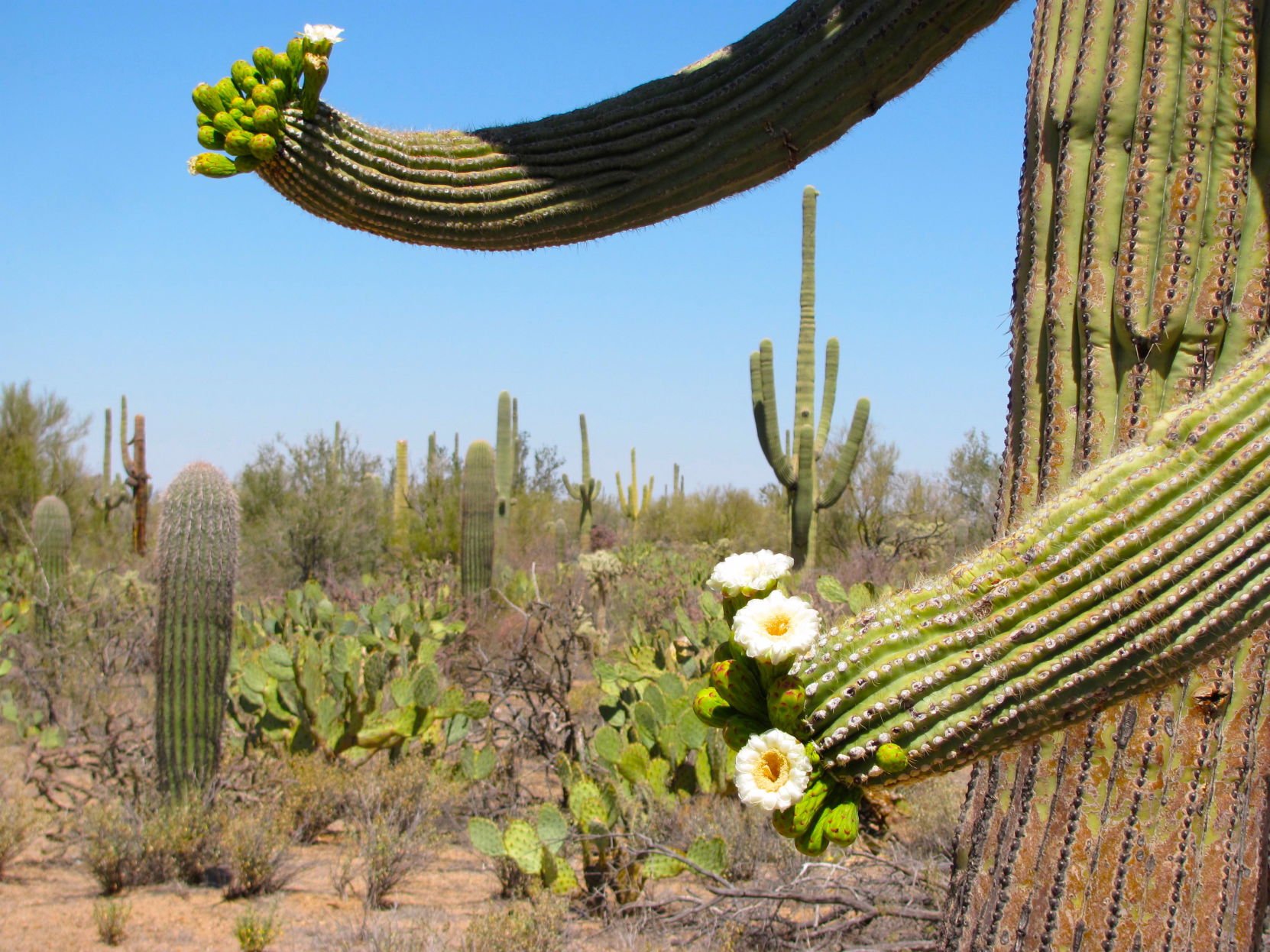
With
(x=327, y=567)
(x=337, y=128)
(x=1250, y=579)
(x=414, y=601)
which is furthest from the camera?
(x=327, y=567)

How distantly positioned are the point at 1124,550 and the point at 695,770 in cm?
448

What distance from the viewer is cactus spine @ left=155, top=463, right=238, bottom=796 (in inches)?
239

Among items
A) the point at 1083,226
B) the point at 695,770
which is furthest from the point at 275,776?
the point at 1083,226

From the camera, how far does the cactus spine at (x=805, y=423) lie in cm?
1470

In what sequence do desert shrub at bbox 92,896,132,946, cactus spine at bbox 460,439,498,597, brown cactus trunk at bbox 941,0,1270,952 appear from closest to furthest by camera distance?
brown cactus trunk at bbox 941,0,1270,952
desert shrub at bbox 92,896,132,946
cactus spine at bbox 460,439,498,597

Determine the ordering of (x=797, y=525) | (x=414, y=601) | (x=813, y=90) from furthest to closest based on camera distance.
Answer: (x=797, y=525) < (x=414, y=601) < (x=813, y=90)

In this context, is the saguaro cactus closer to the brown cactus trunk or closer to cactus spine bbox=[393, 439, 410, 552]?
cactus spine bbox=[393, 439, 410, 552]

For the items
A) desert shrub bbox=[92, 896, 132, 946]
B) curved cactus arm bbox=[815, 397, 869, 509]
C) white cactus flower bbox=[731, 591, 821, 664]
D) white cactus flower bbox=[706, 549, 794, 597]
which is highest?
curved cactus arm bbox=[815, 397, 869, 509]

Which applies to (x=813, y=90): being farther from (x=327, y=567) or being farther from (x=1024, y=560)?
(x=327, y=567)

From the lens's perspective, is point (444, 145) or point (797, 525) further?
point (797, 525)

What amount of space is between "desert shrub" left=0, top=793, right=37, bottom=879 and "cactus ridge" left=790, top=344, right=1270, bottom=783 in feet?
18.8

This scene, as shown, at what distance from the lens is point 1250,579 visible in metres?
1.66

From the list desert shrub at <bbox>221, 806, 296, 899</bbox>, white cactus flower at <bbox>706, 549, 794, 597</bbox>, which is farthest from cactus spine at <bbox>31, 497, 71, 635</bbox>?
white cactus flower at <bbox>706, 549, 794, 597</bbox>

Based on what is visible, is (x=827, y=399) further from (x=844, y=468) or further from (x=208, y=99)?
(x=208, y=99)
